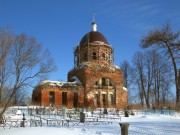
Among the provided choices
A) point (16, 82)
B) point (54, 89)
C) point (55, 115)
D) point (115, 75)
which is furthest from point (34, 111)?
point (115, 75)

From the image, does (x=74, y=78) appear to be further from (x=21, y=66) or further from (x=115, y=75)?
(x=21, y=66)

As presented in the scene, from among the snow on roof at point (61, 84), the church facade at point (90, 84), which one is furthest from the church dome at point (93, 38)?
the snow on roof at point (61, 84)

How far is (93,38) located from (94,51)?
7.61 feet

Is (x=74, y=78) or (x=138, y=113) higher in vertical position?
(x=74, y=78)

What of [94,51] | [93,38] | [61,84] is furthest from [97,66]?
[61,84]

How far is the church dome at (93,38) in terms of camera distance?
1874 inches

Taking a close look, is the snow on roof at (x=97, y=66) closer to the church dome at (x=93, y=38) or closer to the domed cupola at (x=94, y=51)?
the domed cupola at (x=94, y=51)

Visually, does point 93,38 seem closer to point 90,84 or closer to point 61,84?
point 90,84

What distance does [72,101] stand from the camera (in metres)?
42.2

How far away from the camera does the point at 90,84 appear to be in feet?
144

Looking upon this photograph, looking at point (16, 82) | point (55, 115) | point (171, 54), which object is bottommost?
point (55, 115)

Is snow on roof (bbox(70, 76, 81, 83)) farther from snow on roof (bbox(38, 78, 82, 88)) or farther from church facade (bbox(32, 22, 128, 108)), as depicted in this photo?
snow on roof (bbox(38, 78, 82, 88))

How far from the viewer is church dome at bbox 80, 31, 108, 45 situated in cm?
4761

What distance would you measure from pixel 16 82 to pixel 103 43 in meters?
27.5
